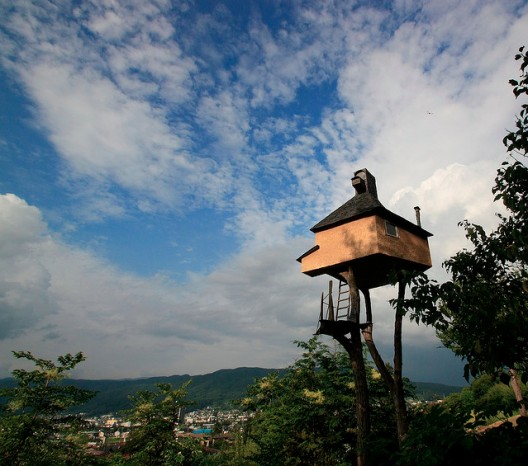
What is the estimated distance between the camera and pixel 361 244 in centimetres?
1368

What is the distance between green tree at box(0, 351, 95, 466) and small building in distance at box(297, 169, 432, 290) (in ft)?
38.0

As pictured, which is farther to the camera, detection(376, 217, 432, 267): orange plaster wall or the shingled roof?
the shingled roof

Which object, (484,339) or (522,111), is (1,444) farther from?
(522,111)

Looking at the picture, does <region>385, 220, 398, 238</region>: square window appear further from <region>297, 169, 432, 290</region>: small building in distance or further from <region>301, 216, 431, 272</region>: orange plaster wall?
<region>301, 216, 431, 272</region>: orange plaster wall

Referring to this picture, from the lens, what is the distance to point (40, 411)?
1455 centimetres

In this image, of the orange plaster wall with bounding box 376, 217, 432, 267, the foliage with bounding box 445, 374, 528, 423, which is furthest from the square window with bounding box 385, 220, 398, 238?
the foliage with bounding box 445, 374, 528, 423

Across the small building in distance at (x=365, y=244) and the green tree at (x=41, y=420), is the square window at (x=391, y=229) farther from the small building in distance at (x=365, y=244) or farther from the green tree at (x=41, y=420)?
the green tree at (x=41, y=420)

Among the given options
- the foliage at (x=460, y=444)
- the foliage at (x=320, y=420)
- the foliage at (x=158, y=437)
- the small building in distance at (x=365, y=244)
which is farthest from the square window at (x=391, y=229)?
the foliage at (x=158, y=437)

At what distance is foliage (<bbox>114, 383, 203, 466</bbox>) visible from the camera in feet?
58.1

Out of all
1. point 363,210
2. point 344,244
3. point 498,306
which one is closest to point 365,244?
point 344,244

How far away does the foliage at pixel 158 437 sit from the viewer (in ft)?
58.1

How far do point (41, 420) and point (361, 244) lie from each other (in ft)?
47.9

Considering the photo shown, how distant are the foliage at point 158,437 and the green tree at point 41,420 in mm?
3112

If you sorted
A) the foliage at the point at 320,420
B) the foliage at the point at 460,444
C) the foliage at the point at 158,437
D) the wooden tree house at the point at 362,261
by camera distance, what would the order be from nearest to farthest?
the foliage at the point at 460,444 → the wooden tree house at the point at 362,261 → the foliage at the point at 320,420 → the foliage at the point at 158,437
